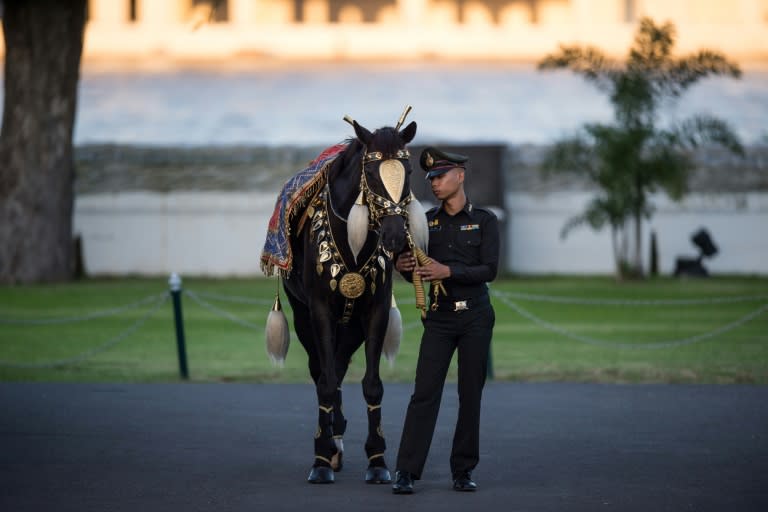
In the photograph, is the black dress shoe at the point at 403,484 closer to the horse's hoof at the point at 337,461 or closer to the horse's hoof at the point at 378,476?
the horse's hoof at the point at 378,476

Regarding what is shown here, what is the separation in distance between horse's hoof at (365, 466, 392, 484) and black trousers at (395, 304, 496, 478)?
327mm

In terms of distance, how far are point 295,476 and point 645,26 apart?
71.5 feet

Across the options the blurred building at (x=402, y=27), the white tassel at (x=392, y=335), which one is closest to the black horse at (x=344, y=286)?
the white tassel at (x=392, y=335)

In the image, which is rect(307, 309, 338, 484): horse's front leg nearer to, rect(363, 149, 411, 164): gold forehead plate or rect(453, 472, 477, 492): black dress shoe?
rect(453, 472, 477, 492): black dress shoe

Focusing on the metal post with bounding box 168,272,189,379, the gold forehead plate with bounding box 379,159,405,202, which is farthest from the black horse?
the metal post with bounding box 168,272,189,379

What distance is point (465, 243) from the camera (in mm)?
9047

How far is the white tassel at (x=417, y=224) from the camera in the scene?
8672 mm

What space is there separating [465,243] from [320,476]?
1667 mm

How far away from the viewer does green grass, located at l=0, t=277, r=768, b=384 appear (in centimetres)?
1647

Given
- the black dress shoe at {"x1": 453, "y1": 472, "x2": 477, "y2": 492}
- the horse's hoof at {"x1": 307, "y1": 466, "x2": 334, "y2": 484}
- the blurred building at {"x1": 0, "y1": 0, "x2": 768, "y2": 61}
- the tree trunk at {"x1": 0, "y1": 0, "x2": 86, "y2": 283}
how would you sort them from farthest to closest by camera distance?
the blurred building at {"x1": 0, "y1": 0, "x2": 768, "y2": 61} < the tree trunk at {"x1": 0, "y1": 0, "x2": 86, "y2": 283} < the horse's hoof at {"x1": 307, "y1": 466, "x2": 334, "y2": 484} < the black dress shoe at {"x1": 453, "y1": 472, "x2": 477, "y2": 492}

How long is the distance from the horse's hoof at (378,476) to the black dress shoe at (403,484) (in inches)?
16.1

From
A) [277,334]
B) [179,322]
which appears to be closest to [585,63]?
[179,322]

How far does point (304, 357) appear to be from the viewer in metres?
18.9

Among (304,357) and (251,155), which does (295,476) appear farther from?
(251,155)
